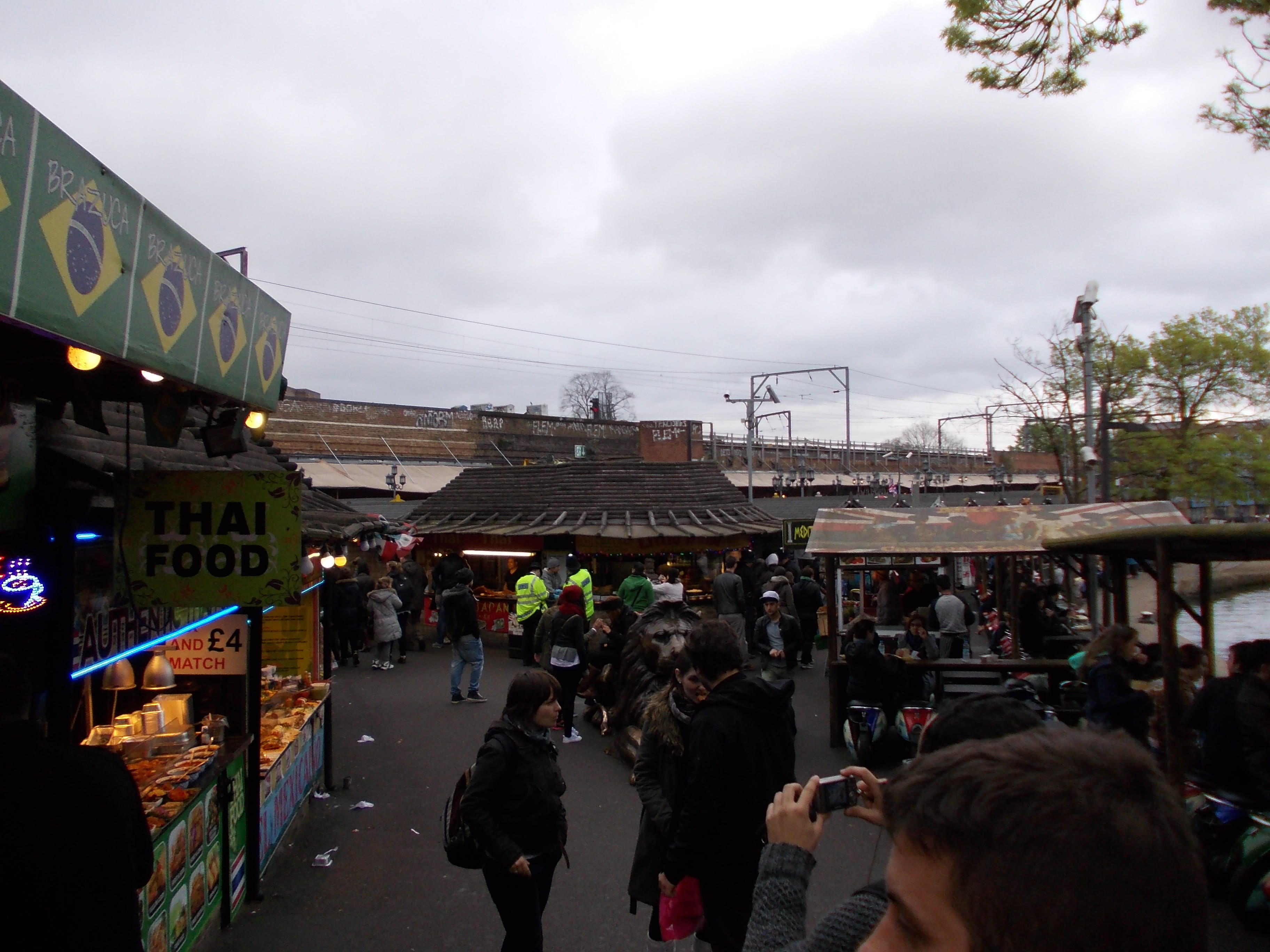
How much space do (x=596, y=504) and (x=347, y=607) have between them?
6.93 metres

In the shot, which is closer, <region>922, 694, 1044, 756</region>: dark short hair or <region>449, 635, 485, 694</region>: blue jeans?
<region>922, 694, 1044, 756</region>: dark short hair

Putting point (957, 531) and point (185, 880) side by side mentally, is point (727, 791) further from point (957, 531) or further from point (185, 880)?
point (957, 531)

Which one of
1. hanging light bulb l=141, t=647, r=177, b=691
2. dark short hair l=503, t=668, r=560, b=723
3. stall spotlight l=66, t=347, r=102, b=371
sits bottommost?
hanging light bulb l=141, t=647, r=177, b=691

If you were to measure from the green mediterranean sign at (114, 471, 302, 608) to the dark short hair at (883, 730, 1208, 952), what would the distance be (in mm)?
3796

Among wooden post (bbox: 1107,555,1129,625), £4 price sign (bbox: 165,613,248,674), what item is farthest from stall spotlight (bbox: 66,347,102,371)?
wooden post (bbox: 1107,555,1129,625)

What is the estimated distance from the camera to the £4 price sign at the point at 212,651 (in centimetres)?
623

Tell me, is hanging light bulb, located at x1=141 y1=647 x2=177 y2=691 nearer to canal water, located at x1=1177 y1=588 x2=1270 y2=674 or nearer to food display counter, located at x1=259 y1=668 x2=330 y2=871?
food display counter, located at x1=259 y1=668 x2=330 y2=871

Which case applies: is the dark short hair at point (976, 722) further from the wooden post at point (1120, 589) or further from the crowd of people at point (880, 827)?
the wooden post at point (1120, 589)

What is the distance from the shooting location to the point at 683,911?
3.62 metres

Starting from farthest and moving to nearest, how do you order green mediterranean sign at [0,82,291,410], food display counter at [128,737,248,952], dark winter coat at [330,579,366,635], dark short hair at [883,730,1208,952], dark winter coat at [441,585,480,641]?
dark winter coat at [330,579,366,635], dark winter coat at [441,585,480,641], food display counter at [128,737,248,952], green mediterranean sign at [0,82,291,410], dark short hair at [883,730,1208,952]

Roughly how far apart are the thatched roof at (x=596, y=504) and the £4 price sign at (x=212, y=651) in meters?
12.2

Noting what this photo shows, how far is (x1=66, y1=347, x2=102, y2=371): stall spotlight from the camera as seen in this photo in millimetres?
2809

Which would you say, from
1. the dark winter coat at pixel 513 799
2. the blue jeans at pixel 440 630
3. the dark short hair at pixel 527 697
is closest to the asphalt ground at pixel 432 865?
the dark winter coat at pixel 513 799

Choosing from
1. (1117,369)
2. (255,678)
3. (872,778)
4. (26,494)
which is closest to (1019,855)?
(872,778)
